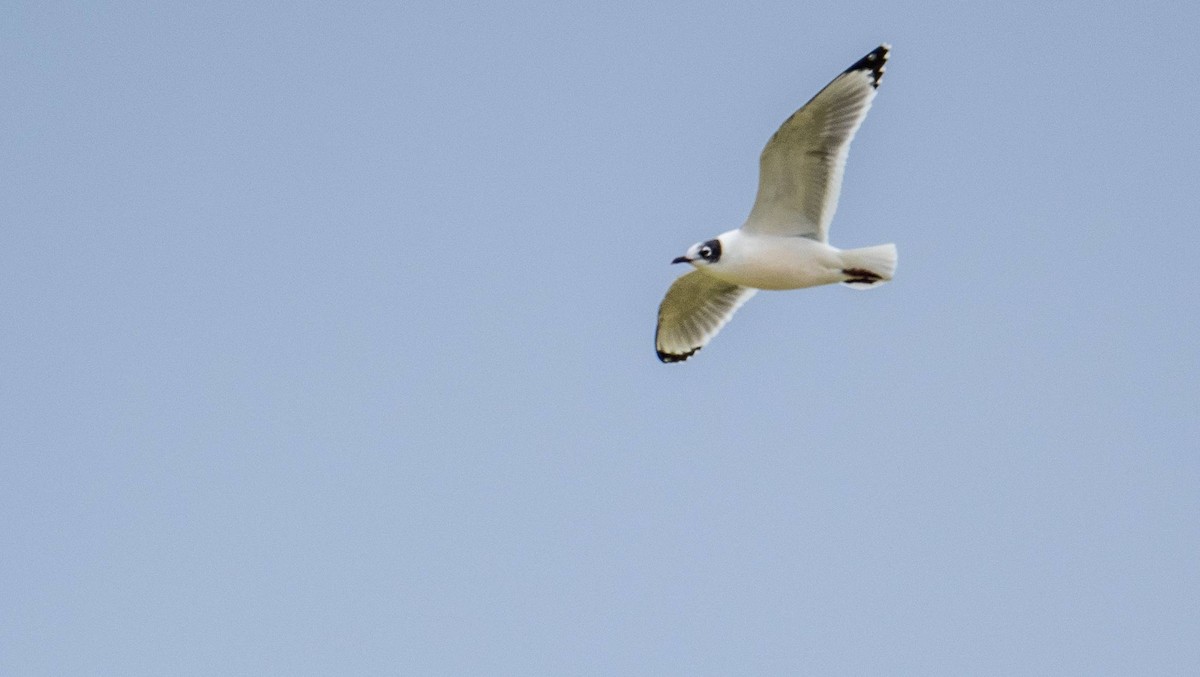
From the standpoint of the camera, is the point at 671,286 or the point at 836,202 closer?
the point at 836,202

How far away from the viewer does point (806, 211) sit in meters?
7.37

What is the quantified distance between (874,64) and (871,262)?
980mm

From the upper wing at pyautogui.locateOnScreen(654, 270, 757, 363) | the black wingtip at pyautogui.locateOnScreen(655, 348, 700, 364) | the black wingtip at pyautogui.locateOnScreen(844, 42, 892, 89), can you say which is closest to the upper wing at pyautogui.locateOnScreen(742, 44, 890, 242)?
the black wingtip at pyautogui.locateOnScreen(844, 42, 892, 89)

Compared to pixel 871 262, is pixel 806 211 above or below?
above

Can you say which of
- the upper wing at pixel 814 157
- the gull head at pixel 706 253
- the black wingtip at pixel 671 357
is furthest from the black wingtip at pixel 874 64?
the black wingtip at pixel 671 357

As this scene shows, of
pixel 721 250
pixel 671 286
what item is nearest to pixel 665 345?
pixel 671 286

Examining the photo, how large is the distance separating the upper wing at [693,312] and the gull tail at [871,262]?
143cm

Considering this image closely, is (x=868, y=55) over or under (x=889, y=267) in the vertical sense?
over

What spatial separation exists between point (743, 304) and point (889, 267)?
68.8 inches

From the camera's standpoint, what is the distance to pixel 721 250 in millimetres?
7473

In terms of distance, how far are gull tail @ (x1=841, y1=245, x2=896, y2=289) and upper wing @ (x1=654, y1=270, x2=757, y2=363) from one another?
Answer: 1430 millimetres

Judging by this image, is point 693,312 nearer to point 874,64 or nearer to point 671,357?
point 671,357

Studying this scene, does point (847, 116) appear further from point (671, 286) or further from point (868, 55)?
point (671, 286)

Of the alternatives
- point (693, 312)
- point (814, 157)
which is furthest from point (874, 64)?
point (693, 312)
